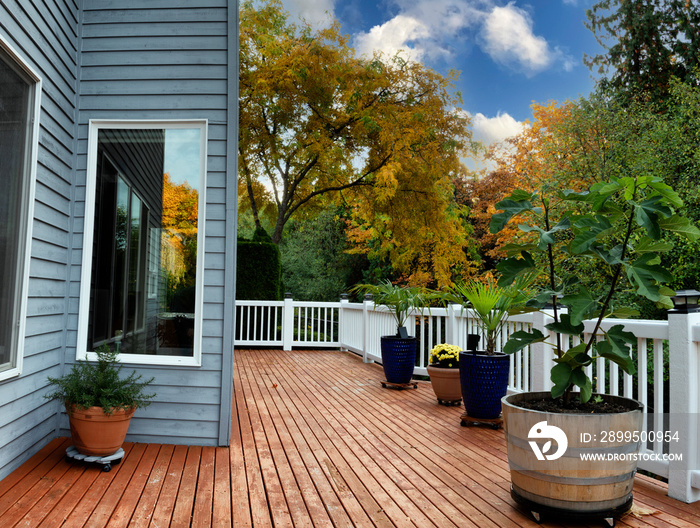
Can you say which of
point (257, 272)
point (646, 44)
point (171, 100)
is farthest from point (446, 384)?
point (646, 44)

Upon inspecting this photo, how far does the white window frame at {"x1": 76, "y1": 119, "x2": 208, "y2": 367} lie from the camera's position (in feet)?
10.2

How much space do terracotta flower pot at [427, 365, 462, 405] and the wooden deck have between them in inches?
15.3

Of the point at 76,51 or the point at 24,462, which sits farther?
the point at 76,51

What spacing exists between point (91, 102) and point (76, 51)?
341mm

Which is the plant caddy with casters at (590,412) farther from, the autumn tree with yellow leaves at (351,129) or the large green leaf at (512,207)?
the autumn tree with yellow leaves at (351,129)

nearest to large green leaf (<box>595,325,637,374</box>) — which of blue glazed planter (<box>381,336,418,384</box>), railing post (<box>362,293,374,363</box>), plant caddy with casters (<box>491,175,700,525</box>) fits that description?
plant caddy with casters (<box>491,175,700,525</box>)

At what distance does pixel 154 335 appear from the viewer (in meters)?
3.13

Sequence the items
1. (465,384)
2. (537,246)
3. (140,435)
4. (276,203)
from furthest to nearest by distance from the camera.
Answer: (276,203) → (465,384) → (140,435) → (537,246)

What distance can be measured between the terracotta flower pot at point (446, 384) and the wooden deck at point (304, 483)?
39cm

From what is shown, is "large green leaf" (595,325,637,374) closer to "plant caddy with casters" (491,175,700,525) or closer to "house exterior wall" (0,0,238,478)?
"plant caddy with casters" (491,175,700,525)

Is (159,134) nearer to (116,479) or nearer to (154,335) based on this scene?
(154,335)

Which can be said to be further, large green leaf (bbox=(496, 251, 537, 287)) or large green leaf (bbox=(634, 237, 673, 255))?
large green leaf (bbox=(496, 251, 537, 287))

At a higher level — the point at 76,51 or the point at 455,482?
the point at 76,51

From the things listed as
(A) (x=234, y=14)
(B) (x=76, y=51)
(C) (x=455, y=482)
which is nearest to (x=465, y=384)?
(C) (x=455, y=482)
